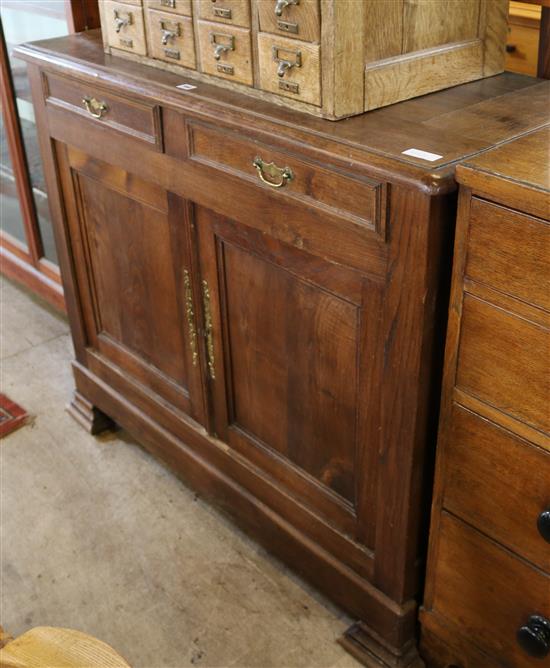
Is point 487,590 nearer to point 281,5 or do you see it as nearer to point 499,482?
point 499,482

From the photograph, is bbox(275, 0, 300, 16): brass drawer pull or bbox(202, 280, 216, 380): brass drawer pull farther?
bbox(202, 280, 216, 380): brass drawer pull

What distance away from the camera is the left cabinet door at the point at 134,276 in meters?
1.84

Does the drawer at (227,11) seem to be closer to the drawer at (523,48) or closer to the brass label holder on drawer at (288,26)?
the brass label holder on drawer at (288,26)

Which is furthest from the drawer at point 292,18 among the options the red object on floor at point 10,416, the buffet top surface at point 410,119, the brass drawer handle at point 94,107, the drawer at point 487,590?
the red object on floor at point 10,416

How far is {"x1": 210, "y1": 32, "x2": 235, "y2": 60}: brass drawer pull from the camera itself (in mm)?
1535

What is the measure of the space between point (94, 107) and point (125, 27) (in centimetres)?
18

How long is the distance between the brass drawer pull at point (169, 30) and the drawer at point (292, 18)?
10.0 inches

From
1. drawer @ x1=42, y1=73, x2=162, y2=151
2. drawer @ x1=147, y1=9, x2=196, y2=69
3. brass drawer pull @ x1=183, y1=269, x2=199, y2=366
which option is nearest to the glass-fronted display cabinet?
drawer @ x1=42, y1=73, x2=162, y2=151

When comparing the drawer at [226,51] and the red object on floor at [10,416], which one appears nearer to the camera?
the drawer at [226,51]

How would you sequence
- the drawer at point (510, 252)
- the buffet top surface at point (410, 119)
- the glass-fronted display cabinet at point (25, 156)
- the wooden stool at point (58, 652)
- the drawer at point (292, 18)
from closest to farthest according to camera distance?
the wooden stool at point (58, 652) → the drawer at point (510, 252) → the buffet top surface at point (410, 119) → the drawer at point (292, 18) → the glass-fronted display cabinet at point (25, 156)

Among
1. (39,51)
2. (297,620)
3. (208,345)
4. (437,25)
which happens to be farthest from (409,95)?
(297,620)

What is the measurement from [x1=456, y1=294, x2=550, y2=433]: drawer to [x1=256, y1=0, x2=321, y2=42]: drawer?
497 mm

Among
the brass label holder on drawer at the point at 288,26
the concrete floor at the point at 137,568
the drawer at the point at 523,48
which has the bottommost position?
the concrete floor at the point at 137,568

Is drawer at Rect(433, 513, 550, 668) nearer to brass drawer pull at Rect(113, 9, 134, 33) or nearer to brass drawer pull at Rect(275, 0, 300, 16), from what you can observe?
brass drawer pull at Rect(275, 0, 300, 16)
